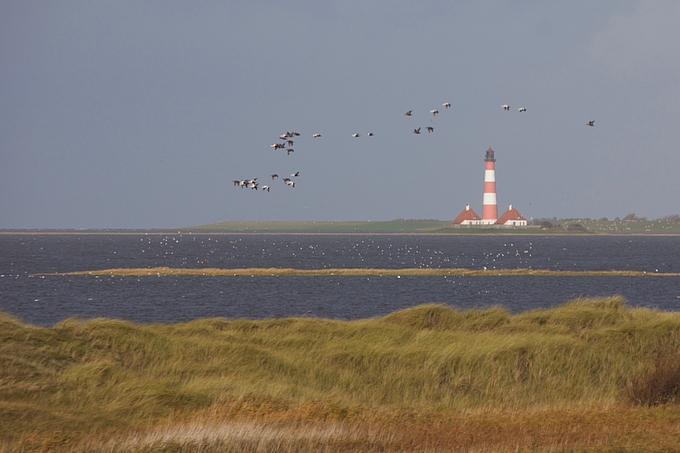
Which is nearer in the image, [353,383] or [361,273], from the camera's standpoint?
[353,383]

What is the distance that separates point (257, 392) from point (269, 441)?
15.3ft

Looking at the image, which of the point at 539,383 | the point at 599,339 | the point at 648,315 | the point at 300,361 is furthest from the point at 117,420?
the point at 648,315

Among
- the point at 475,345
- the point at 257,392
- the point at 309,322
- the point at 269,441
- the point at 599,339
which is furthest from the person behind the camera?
the point at 309,322

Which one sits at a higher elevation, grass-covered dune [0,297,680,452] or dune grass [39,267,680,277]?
grass-covered dune [0,297,680,452]

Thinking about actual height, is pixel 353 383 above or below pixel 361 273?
above

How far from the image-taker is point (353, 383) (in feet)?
71.5

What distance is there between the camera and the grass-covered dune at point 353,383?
14.4 meters

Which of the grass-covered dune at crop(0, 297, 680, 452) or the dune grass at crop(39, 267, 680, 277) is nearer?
the grass-covered dune at crop(0, 297, 680, 452)

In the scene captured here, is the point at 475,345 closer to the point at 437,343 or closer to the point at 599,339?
the point at 437,343

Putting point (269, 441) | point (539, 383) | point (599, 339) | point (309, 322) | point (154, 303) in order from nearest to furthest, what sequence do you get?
1. point (269, 441)
2. point (539, 383)
3. point (599, 339)
4. point (309, 322)
5. point (154, 303)

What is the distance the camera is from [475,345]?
23891 millimetres

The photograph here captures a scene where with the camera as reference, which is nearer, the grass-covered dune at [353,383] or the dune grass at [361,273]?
the grass-covered dune at [353,383]

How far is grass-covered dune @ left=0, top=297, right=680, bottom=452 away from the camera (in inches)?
568

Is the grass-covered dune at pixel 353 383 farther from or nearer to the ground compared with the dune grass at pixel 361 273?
farther from the ground
